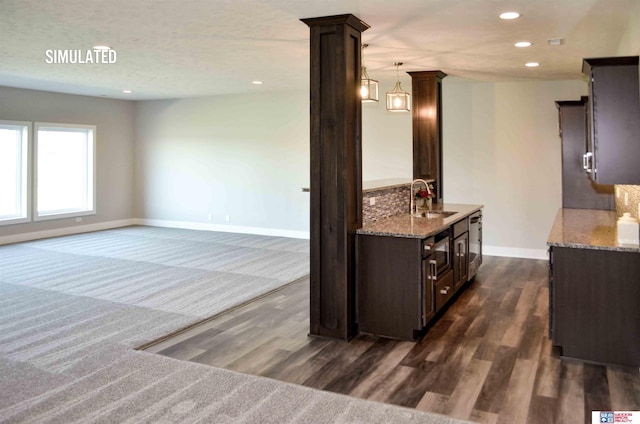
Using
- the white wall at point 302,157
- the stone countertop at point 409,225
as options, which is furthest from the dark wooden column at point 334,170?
the white wall at point 302,157

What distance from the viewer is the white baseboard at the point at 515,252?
7617 mm

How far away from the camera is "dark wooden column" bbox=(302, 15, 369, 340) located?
400 cm

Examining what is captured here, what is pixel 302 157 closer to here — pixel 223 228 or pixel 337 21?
pixel 223 228

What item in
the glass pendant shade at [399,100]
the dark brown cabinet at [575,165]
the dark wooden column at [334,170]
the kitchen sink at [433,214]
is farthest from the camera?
the dark brown cabinet at [575,165]

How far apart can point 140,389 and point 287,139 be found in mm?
6716

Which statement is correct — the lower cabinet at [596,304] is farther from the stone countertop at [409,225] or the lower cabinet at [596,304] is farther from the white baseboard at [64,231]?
the white baseboard at [64,231]

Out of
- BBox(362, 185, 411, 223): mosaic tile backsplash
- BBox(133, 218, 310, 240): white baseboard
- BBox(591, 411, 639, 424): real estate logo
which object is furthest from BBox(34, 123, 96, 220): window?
BBox(591, 411, 639, 424): real estate logo

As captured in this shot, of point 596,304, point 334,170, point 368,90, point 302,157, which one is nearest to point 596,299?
point 596,304

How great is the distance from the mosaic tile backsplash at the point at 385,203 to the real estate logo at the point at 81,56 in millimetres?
3246

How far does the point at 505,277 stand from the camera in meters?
6.34

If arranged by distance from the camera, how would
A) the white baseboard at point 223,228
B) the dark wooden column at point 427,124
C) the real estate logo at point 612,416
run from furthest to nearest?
the white baseboard at point 223,228 → the dark wooden column at point 427,124 → the real estate logo at point 612,416

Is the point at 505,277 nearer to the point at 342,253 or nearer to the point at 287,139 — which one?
the point at 342,253

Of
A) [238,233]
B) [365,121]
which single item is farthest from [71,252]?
[365,121]

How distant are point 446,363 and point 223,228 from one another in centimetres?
721
